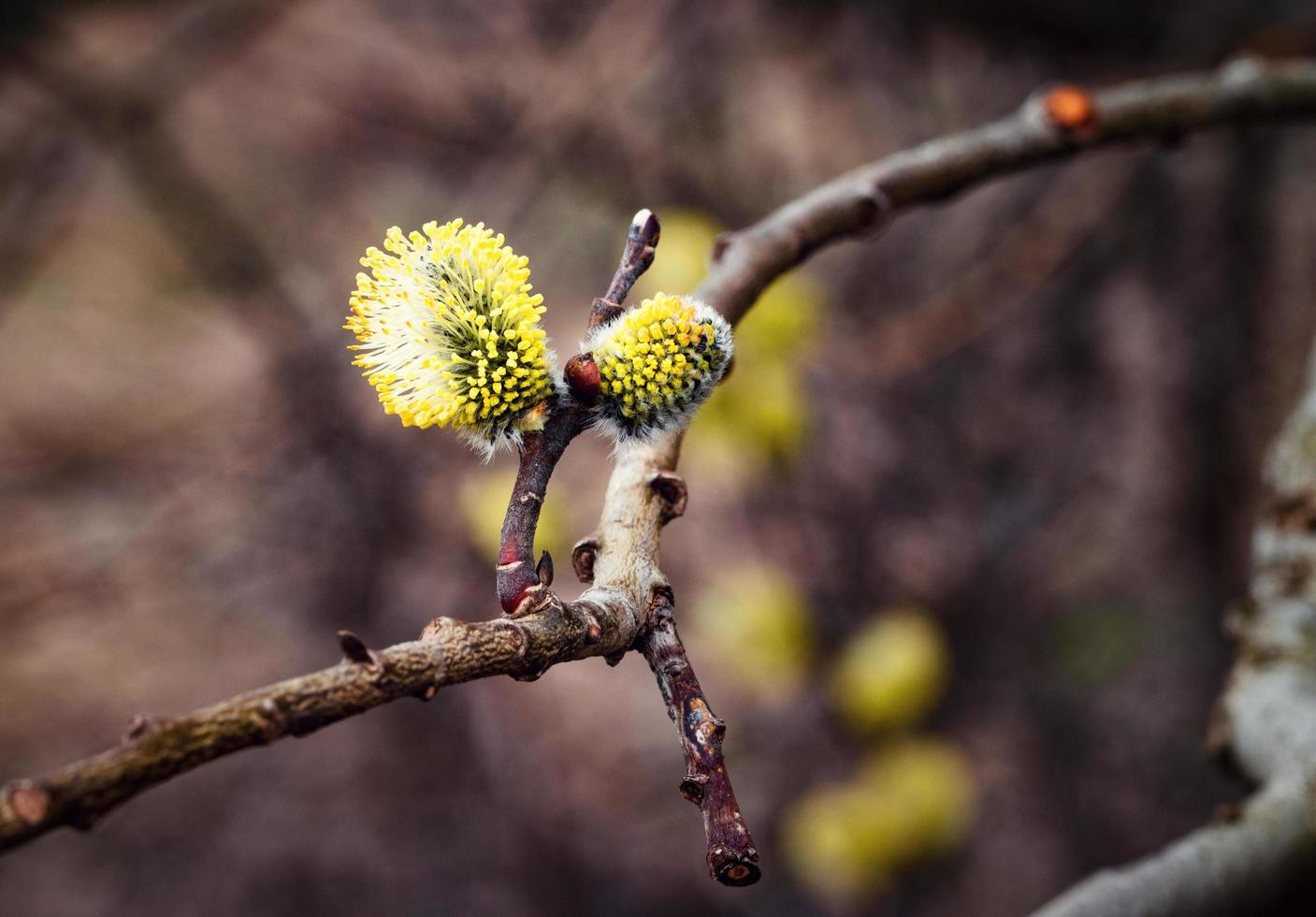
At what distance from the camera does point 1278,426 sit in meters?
3.36

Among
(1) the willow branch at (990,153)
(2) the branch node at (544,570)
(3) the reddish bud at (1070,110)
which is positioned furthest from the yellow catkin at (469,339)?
(3) the reddish bud at (1070,110)

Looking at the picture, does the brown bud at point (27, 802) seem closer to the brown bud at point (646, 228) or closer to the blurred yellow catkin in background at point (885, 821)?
the brown bud at point (646, 228)

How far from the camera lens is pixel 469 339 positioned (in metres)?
0.80

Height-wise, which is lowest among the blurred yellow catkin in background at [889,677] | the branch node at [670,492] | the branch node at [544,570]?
the branch node at [544,570]

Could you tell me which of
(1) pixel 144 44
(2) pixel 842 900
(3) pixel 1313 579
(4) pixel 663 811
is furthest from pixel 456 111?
(3) pixel 1313 579

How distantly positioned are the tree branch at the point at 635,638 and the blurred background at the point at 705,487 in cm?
148

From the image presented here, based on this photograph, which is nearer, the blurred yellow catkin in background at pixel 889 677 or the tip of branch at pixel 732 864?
the tip of branch at pixel 732 864

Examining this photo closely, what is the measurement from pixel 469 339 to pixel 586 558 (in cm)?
19

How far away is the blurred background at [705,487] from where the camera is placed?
3156mm

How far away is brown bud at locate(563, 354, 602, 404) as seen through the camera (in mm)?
784

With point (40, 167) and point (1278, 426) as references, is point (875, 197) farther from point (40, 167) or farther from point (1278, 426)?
point (40, 167)

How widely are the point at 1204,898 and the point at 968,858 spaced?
2.42 m

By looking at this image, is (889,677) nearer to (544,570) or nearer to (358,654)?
(544,570)

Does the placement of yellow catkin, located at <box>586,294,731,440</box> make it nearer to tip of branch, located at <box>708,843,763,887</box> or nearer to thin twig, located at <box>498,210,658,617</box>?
thin twig, located at <box>498,210,658,617</box>
